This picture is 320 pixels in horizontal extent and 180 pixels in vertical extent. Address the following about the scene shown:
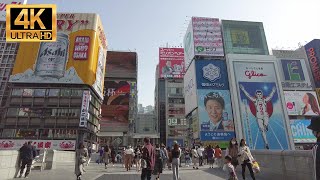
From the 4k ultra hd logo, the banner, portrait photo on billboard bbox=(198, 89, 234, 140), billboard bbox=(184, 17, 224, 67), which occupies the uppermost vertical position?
billboard bbox=(184, 17, 224, 67)

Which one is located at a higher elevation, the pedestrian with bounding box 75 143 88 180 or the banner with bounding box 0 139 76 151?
the banner with bounding box 0 139 76 151

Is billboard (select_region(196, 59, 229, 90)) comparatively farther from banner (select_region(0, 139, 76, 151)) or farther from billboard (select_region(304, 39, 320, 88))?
banner (select_region(0, 139, 76, 151))

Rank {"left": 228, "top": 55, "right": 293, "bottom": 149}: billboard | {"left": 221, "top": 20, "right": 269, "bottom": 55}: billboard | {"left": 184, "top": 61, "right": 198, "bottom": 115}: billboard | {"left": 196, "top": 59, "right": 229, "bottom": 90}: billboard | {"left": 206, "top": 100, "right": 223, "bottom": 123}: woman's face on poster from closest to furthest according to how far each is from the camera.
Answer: {"left": 228, "top": 55, "right": 293, "bottom": 149}: billboard < {"left": 206, "top": 100, "right": 223, "bottom": 123}: woman's face on poster < {"left": 196, "top": 59, "right": 229, "bottom": 90}: billboard < {"left": 184, "top": 61, "right": 198, "bottom": 115}: billboard < {"left": 221, "top": 20, "right": 269, "bottom": 55}: billboard

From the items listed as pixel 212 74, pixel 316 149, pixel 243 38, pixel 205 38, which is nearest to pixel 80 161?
pixel 316 149

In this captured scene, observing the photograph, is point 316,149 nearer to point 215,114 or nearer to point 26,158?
point 26,158

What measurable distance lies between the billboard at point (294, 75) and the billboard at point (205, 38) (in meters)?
20.1

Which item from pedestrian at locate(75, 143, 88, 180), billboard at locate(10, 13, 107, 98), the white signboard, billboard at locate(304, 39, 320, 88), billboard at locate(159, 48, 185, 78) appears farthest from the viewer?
billboard at locate(159, 48, 185, 78)

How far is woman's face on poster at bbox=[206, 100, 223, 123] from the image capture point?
59.4 m

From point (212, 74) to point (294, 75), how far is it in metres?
25.5

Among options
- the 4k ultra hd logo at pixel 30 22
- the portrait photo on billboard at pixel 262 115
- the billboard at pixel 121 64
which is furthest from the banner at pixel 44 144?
the 4k ultra hd logo at pixel 30 22

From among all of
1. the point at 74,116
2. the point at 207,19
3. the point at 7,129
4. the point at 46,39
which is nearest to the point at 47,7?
the point at 46,39

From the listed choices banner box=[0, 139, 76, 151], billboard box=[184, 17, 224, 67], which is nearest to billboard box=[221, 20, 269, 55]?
billboard box=[184, 17, 224, 67]

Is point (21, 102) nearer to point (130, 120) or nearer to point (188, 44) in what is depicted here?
point (130, 120)

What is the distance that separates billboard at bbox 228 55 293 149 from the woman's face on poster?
3581mm
